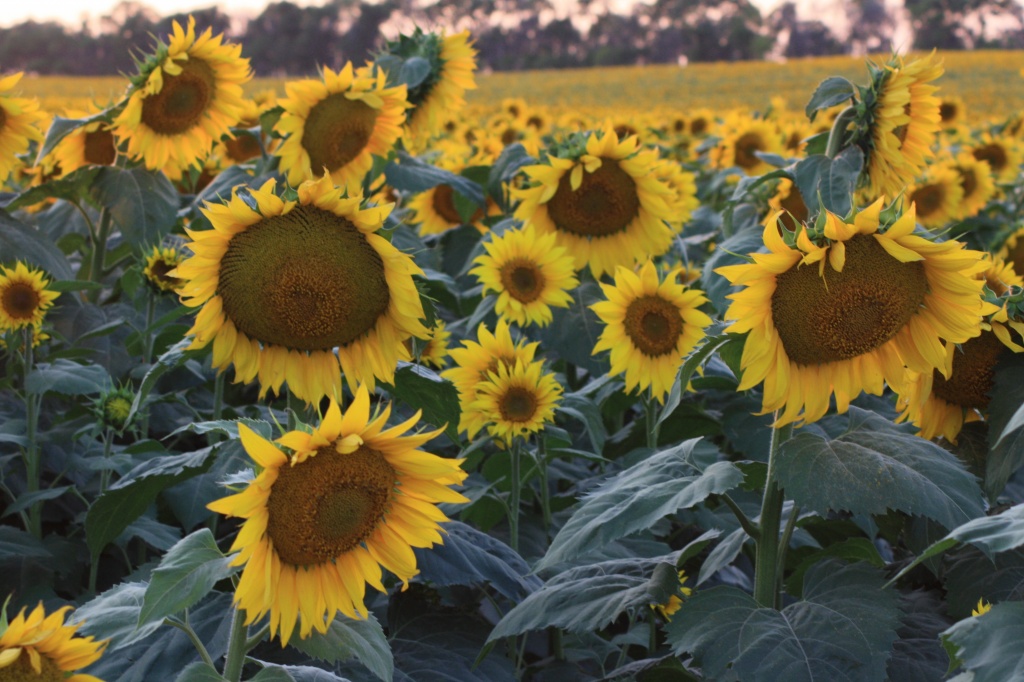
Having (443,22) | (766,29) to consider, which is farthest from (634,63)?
(443,22)

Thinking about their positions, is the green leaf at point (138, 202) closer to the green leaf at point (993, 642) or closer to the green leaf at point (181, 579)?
the green leaf at point (181, 579)

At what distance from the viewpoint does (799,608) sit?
6.04 ft

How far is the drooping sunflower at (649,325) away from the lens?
2.85 meters

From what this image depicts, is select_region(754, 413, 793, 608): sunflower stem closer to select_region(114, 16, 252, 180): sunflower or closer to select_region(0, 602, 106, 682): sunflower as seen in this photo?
→ select_region(0, 602, 106, 682): sunflower

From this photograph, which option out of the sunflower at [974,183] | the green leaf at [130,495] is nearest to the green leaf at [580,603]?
the green leaf at [130,495]

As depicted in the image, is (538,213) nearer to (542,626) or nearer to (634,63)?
(542,626)

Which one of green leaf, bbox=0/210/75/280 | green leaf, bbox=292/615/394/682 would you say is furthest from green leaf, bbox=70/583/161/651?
green leaf, bbox=0/210/75/280

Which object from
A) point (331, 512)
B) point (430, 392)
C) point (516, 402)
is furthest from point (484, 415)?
point (331, 512)

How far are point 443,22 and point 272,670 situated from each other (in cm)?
308

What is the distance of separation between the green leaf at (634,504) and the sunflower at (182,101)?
1.85 metres

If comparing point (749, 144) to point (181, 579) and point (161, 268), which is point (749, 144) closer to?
point (161, 268)

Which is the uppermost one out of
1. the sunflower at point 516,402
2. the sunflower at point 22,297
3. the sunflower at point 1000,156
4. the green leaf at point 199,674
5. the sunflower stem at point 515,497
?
the green leaf at point 199,674

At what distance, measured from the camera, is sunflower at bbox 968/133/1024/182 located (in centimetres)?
623

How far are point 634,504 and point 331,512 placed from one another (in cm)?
57
